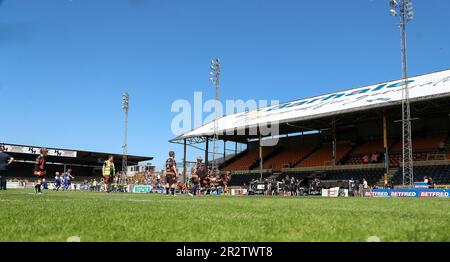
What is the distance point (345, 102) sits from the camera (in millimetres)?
40750

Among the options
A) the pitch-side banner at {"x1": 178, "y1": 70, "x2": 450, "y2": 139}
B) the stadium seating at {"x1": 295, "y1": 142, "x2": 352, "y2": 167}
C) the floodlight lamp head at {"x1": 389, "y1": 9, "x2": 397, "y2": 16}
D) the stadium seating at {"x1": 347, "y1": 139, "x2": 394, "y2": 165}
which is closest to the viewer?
the floodlight lamp head at {"x1": 389, "y1": 9, "x2": 397, "y2": 16}

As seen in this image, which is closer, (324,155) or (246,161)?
(324,155)

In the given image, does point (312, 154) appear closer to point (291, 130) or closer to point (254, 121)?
point (291, 130)

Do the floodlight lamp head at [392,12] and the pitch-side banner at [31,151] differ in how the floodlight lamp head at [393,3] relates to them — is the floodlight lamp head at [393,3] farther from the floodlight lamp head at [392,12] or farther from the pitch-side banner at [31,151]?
the pitch-side banner at [31,151]

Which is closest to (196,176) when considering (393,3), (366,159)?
(393,3)

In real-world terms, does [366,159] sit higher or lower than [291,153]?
lower

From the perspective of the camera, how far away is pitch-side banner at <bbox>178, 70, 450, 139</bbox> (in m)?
34.1

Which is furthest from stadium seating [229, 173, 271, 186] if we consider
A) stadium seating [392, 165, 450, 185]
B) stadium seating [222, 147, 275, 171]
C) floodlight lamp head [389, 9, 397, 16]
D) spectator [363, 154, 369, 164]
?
floodlight lamp head [389, 9, 397, 16]

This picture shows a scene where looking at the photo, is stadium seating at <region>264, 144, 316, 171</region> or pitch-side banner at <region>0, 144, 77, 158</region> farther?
pitch-side banner at <region>0, 144, 77, 158</region>

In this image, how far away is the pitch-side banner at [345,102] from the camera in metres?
34.1

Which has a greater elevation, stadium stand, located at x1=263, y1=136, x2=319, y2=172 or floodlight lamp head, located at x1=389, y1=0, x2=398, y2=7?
floodlight lamp head, located at x1=389, y1=0, x2=398, y2=7

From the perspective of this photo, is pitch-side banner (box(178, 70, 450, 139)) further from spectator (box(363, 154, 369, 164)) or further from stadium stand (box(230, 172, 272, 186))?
stadium stand (box(230, 172, 272, 186))

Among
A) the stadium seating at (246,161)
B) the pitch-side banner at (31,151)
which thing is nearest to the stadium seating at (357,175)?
the stadium seating at (246,161)

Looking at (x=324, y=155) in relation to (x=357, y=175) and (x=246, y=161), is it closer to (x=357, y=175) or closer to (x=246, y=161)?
(x=357, y=175)
